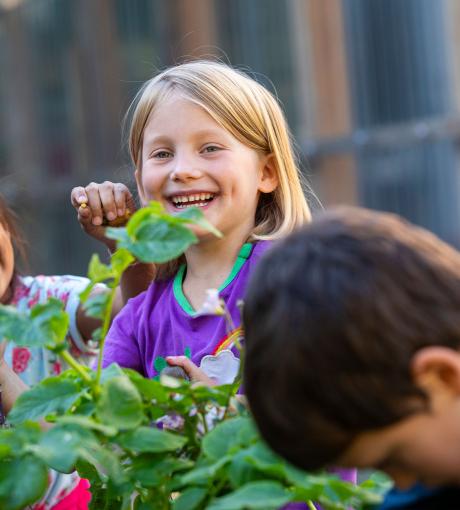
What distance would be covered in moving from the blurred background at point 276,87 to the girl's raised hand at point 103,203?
4.21 meters

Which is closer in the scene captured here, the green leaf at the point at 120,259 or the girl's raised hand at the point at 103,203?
the green leaf at the point at 120,259

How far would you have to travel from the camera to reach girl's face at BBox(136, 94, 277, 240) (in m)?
2.12

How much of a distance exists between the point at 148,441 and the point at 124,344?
767 millimetres

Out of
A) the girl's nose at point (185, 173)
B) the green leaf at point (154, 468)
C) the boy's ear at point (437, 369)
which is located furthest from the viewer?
the girl's nose at point (185, 173)

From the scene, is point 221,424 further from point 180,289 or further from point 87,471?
point 180,289

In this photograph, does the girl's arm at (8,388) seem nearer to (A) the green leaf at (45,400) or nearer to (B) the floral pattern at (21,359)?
(B) the floral pattern at (21,359)

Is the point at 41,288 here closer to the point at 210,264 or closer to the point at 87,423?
the point at 210,264

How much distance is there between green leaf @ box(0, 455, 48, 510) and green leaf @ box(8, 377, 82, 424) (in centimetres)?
12

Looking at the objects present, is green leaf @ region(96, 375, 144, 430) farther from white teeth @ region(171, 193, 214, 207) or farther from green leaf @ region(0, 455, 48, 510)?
white teeth @ region(171, 193, 214, 207)

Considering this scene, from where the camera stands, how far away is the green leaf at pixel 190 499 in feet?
4.52

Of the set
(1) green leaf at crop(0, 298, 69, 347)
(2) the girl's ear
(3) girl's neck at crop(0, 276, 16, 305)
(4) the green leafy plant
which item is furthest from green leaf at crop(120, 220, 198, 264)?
(3) girl's neck at crop(0, 276, 16, 305)

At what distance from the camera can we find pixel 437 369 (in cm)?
108

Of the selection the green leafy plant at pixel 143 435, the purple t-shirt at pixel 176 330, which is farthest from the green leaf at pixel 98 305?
the purple t-shirt at pixel 176 330

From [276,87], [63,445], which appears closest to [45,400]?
[63,445]
